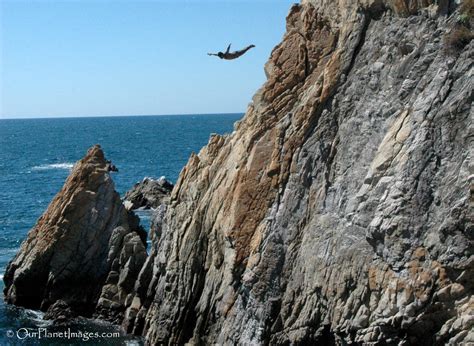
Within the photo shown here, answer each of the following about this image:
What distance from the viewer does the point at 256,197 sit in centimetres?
2561

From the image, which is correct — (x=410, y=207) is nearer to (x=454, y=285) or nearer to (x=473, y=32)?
(x=454, y=285)

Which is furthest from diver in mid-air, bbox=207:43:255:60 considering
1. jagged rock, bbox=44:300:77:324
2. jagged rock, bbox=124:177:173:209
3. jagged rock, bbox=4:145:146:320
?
jagged rock, bbox=124:177:173:209

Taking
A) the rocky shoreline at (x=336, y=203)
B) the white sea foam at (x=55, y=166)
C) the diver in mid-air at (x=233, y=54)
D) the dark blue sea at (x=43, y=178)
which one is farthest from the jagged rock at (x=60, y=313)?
the white sea foam at (x=55, y=166)

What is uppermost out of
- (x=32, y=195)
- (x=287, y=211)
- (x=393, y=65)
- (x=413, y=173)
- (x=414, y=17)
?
(x=414, y=17)

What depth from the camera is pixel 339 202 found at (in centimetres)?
2331

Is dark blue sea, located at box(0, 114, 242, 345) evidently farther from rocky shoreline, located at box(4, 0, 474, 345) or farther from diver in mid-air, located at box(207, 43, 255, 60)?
diver in mid-air, located at box(207, 43, 255, 60)

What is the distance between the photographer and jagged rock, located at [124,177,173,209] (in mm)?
63375

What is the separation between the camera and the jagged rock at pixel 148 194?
6338cm

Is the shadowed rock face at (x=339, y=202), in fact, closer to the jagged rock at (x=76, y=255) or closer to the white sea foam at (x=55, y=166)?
the jagged rock at (x=76, y=255)

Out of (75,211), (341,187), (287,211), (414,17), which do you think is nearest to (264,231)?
(287,211)

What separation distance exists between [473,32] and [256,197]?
958 centimetres

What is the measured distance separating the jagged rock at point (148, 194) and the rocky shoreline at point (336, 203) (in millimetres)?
31367

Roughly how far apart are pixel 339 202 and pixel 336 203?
145mm

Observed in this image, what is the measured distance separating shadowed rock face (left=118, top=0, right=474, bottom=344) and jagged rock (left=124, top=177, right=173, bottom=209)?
33533mm
